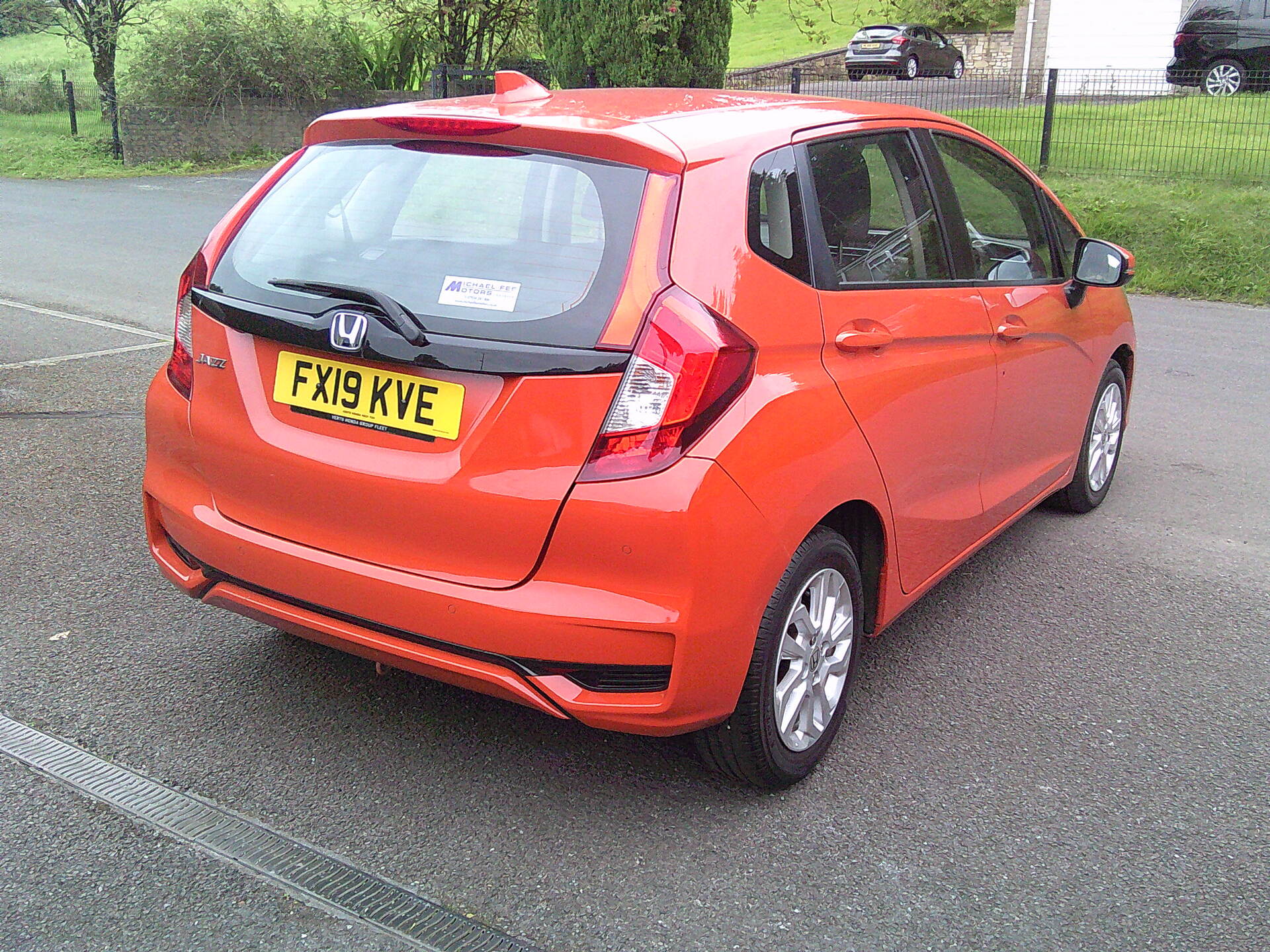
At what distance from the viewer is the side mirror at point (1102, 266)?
4449 mm

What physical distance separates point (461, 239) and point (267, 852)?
1468mm

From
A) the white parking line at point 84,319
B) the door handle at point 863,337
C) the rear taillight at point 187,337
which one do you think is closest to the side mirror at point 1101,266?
the door handle at point 863,337

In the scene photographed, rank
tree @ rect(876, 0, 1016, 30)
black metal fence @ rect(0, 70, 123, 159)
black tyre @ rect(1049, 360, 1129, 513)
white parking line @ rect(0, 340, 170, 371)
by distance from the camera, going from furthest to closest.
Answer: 1. tree @ rect(876, 0, 1016, 30)
2. black metal fence @ rect(0, 70, 123, 159)
3. white parking line @ rect(0, 340, 170, 371)
4. black tyre @ rect(1049, 360, 1129, 513)

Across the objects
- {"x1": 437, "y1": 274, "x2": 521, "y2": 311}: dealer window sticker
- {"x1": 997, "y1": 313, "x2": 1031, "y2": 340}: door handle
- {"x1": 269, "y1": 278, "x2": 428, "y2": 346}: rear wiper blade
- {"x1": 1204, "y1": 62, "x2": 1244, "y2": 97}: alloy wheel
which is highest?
{"x1": 1204, "y1": 62, "x2": 1244, "y2": 97}: alloy wheel

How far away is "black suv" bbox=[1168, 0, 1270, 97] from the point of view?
867 inches

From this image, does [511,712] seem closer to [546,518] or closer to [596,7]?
[546,518]

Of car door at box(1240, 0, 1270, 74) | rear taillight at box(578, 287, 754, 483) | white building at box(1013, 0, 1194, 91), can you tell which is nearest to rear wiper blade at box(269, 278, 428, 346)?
rear taillight at box(578, 287, 754, 483)

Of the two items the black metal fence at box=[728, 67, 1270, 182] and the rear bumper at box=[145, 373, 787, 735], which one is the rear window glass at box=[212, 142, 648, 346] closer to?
the rear bumper at box=[145, 373, 787, 735]

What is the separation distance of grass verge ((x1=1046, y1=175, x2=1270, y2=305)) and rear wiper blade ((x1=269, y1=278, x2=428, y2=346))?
33.5 ft

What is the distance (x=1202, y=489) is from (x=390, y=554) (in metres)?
4.26

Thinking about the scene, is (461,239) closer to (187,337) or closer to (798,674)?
(187,337)

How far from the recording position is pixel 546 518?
2643 millimetres

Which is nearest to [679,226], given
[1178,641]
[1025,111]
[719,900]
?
[719,900]

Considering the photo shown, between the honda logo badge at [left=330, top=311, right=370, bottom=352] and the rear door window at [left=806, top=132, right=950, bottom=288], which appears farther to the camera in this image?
the rear door window at [left=806, top=132, right=950, bottom=288]
